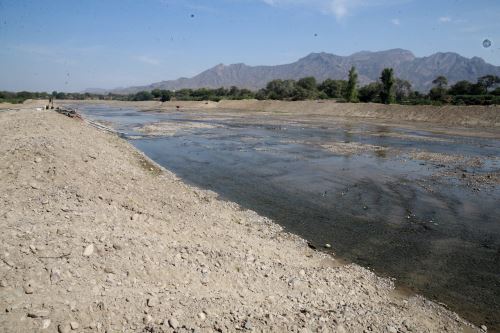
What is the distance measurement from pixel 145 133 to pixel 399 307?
39251 millimetres

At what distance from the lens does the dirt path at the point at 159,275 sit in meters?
5.60

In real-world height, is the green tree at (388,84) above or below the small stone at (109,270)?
above

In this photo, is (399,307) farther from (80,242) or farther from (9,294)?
(9,294)

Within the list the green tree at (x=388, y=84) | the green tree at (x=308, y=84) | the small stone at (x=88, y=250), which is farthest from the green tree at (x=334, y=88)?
the small stone at (x=88, y=250)

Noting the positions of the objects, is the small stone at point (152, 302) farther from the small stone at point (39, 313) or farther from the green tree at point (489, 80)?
the green tree at point (489, 80)

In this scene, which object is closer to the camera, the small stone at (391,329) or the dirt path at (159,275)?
the dirt path at (159,275)

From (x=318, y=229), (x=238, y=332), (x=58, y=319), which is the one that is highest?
(x=58, y=319)

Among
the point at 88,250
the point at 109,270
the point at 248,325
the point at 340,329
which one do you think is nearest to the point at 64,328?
the point at 109,270

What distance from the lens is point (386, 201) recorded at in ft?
51.9

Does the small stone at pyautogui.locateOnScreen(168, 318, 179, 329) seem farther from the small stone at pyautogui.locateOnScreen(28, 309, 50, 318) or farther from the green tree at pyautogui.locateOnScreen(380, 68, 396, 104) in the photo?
the green tree at pyautogui.locateOnScreen(380, 68, 396, 104)

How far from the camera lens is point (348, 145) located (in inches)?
1303

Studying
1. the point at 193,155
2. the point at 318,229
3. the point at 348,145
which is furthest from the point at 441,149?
the point at 318,229

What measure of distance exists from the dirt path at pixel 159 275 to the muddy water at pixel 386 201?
1390 mm

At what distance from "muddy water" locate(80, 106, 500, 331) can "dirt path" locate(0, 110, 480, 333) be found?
4.56 ft
